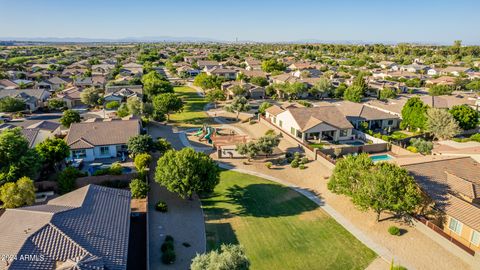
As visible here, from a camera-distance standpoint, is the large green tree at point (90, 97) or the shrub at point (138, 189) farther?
the large green tree at point (90, 97)

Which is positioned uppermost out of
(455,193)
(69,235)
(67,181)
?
(69,235)

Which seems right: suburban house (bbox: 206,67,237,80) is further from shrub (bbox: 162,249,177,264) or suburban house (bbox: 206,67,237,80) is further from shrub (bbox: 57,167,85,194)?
shrub (bbox: 162,249,177,264)

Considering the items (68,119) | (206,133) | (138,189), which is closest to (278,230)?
(138,189)

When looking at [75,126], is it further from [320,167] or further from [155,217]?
[320,167]

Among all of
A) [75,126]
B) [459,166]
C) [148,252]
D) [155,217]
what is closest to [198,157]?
[155,217]

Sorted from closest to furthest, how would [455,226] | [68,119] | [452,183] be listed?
[455,226] < [452,183] < [68,119]

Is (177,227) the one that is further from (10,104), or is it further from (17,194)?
(10,104)

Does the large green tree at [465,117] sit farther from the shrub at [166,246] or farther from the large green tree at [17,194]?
the large green tree at [17,194]

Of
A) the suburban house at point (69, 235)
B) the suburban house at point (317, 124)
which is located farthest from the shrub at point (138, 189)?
the suburban house at point (317, 124)
